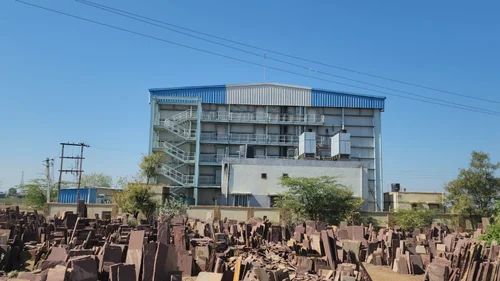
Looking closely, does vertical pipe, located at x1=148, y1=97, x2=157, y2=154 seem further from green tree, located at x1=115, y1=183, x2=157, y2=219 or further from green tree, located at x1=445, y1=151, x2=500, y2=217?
green tree, located at x1=445, y1=151, x2=500, y2=217

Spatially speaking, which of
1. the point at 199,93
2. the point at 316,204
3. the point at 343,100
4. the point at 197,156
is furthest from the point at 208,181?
the point at 316,204

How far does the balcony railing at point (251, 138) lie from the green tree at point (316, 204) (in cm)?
2087

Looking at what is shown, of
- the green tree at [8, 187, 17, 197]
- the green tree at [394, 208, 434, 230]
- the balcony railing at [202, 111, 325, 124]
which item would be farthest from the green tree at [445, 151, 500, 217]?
the green tree at [8, 187, 17, 197]

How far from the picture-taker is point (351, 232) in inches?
878

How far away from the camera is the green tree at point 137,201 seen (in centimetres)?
3666

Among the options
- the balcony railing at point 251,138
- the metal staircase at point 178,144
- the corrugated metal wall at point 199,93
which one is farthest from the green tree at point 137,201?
the corrugated metal wall at point 199,93

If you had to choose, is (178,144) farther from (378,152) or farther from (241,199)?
(378,152)

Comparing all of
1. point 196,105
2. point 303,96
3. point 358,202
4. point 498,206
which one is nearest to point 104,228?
point 498,206

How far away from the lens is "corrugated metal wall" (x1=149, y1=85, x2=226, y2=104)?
59719mm

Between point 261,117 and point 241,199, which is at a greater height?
point 261,117

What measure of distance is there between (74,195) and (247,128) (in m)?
22.4

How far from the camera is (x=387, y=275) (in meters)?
15.7

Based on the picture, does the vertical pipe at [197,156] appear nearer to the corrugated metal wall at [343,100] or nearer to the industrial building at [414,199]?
the corrugated metal wall at [343,100]

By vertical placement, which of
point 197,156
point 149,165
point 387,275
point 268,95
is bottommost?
point 387,275
